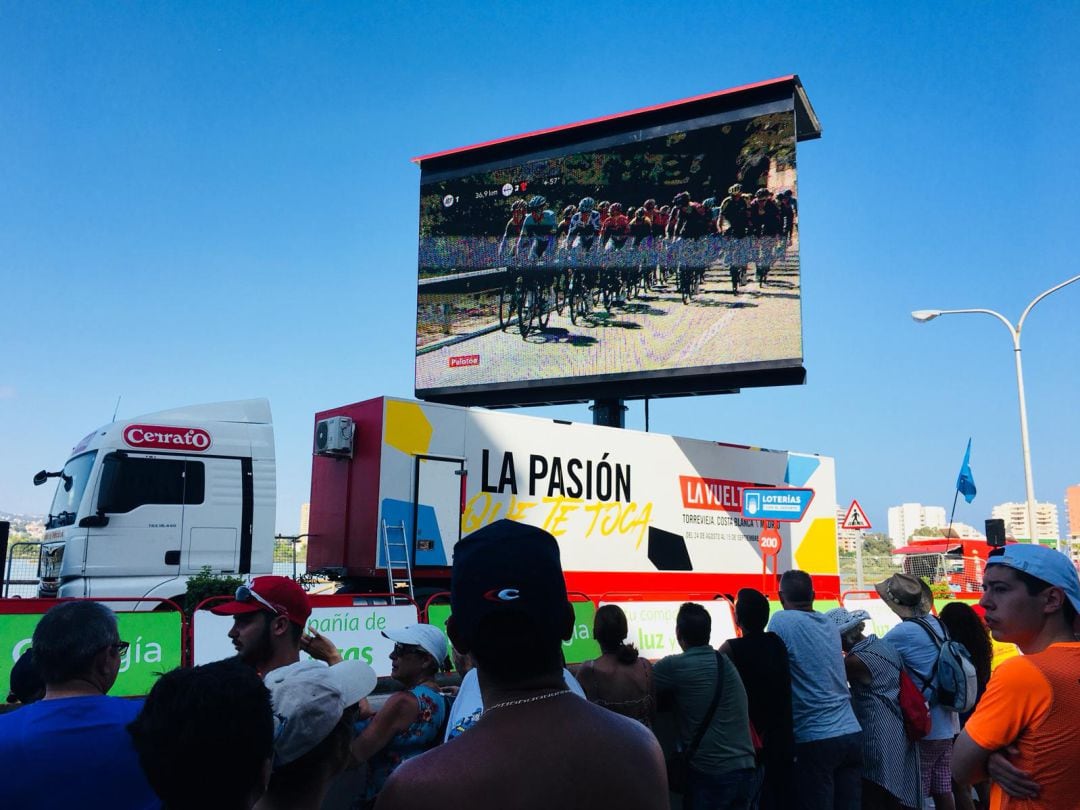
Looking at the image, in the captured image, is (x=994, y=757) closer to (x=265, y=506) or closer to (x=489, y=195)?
(x=265, y=506)

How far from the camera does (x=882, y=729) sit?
5609mm

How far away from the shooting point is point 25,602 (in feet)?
25.0

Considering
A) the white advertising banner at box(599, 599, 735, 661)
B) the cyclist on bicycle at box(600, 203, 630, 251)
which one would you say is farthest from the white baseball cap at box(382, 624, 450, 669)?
the cyclist on bicycle at box(600, 203, 630, 251)

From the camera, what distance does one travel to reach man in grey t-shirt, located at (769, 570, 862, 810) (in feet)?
17.4

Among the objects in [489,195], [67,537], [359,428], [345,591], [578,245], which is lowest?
[345,591]

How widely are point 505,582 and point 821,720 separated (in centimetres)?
429

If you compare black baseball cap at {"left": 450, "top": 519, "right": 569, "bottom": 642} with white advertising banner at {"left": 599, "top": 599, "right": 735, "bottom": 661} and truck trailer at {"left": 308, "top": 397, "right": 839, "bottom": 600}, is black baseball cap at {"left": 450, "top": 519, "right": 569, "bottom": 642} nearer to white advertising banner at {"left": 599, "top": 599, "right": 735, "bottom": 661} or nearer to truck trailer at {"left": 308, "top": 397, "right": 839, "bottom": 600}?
white advertising banner at {"left": 599, "top": 599, "right": 735, "bottom": 661}

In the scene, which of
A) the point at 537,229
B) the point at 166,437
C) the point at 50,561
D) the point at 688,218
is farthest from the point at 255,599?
the point at 537,229

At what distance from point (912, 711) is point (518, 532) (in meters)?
4.67

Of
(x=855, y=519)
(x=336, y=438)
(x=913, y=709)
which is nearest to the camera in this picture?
(x=913, y=709)

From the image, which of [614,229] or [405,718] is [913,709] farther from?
[614,229]


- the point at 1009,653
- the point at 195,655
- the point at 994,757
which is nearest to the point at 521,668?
the point at 994,757

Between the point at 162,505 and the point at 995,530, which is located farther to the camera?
the point at 995,530

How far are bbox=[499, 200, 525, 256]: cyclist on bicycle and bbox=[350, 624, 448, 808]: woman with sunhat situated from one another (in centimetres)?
1796
